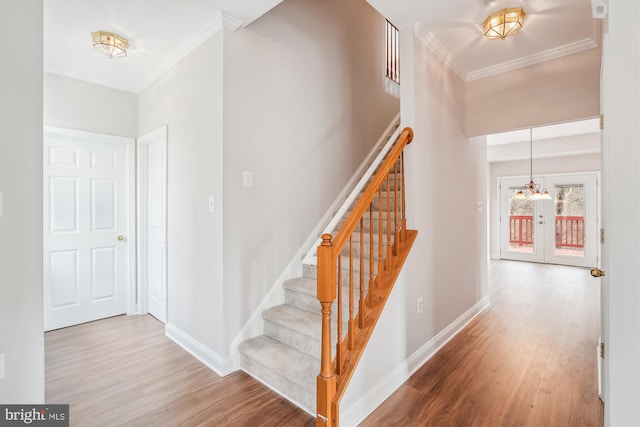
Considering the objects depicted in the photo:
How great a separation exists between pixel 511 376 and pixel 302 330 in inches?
65.0

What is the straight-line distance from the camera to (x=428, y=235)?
2.58 metres

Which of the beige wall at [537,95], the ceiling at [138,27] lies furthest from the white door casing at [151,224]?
the beige wall at [537,95]

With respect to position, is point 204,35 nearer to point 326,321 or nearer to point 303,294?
point 303,294

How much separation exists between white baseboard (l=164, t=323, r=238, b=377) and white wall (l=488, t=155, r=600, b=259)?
304 inches

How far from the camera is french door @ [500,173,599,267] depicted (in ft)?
21.9

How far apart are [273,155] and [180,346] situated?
1953 millimetres

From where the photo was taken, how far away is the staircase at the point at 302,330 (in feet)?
6.35

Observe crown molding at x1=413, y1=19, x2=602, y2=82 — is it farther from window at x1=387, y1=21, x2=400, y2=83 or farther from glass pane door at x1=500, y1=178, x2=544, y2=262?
glass pane door at x1=500, y1=178, x2=544, y2=262

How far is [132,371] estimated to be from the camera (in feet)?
7.88

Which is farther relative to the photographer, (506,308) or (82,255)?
(506,308)

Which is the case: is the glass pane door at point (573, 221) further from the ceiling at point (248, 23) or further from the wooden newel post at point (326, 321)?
the wooden newel post at point (326, 321)

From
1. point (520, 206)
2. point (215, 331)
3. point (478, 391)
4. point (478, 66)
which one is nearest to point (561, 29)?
point (478, 66)

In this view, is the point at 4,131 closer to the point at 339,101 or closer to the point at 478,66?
the point at 339,101
